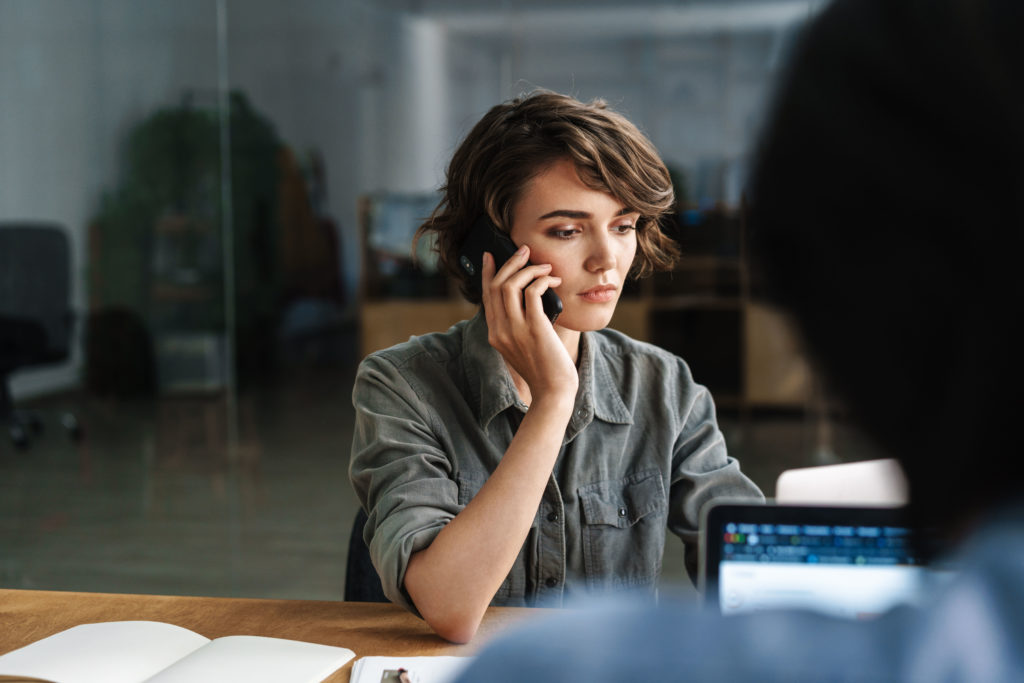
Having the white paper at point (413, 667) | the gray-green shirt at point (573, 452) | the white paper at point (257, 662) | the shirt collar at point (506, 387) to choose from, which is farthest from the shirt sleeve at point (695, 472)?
the white paper at point (257, 662)

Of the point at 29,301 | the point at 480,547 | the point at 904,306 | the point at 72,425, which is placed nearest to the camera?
the point at 904,306

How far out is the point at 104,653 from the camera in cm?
111

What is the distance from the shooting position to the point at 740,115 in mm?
3902

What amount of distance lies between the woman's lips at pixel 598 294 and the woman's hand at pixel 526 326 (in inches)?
A: 2.0

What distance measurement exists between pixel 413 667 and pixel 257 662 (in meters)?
0.17

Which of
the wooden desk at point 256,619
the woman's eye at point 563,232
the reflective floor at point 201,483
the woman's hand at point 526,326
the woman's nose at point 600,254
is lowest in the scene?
the reflective floor at point 201,483

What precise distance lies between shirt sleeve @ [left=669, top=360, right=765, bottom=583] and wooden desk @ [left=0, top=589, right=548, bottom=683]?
336 mm

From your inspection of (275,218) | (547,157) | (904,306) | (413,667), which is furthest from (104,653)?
(275,218)

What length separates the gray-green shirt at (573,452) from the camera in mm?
1453

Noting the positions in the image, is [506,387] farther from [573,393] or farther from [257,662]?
[257,662]

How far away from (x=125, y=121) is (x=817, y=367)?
13.0ft

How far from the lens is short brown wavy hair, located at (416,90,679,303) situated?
146cm

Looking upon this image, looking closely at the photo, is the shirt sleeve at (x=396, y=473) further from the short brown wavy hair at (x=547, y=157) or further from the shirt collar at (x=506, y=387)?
the short brown wavy hair at (x=547, y=157)

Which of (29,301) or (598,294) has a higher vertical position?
(598,294)
